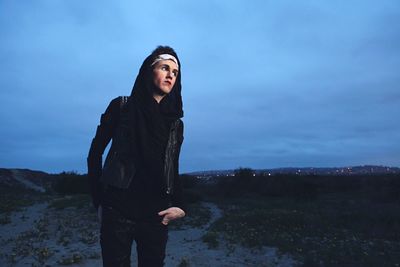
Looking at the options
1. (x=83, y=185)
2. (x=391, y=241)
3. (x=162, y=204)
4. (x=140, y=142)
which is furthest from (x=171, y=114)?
(x=83, y=185)

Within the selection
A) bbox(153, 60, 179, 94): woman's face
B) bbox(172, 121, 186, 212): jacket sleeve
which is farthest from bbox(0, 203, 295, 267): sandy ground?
bbox(153, 60, 179, 94): woman's face

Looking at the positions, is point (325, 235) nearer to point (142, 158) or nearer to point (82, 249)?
point (82, 249)

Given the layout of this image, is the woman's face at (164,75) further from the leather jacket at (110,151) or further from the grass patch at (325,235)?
the grass patch at (325,235)

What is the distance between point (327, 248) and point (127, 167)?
9.26 m

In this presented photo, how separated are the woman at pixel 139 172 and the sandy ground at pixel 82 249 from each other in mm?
6370

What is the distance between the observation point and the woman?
2.45 m

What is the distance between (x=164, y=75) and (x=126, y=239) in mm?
1076

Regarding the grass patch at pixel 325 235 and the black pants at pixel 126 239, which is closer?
the black pants at pixel 126 239

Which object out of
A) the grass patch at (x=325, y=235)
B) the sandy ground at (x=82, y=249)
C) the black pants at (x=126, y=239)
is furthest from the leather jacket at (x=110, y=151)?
the grass patch at (x=325, y=235)

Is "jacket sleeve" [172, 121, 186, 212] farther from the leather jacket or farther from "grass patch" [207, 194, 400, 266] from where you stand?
"grass patch" [207, 194, 400, 266]

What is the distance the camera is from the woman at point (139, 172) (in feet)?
8.04

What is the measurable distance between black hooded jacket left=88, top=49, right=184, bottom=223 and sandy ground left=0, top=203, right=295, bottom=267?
252 inches

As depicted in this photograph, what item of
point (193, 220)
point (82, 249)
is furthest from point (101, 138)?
point (193, 220)

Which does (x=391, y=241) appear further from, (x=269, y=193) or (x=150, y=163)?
(x=269, y=193)
